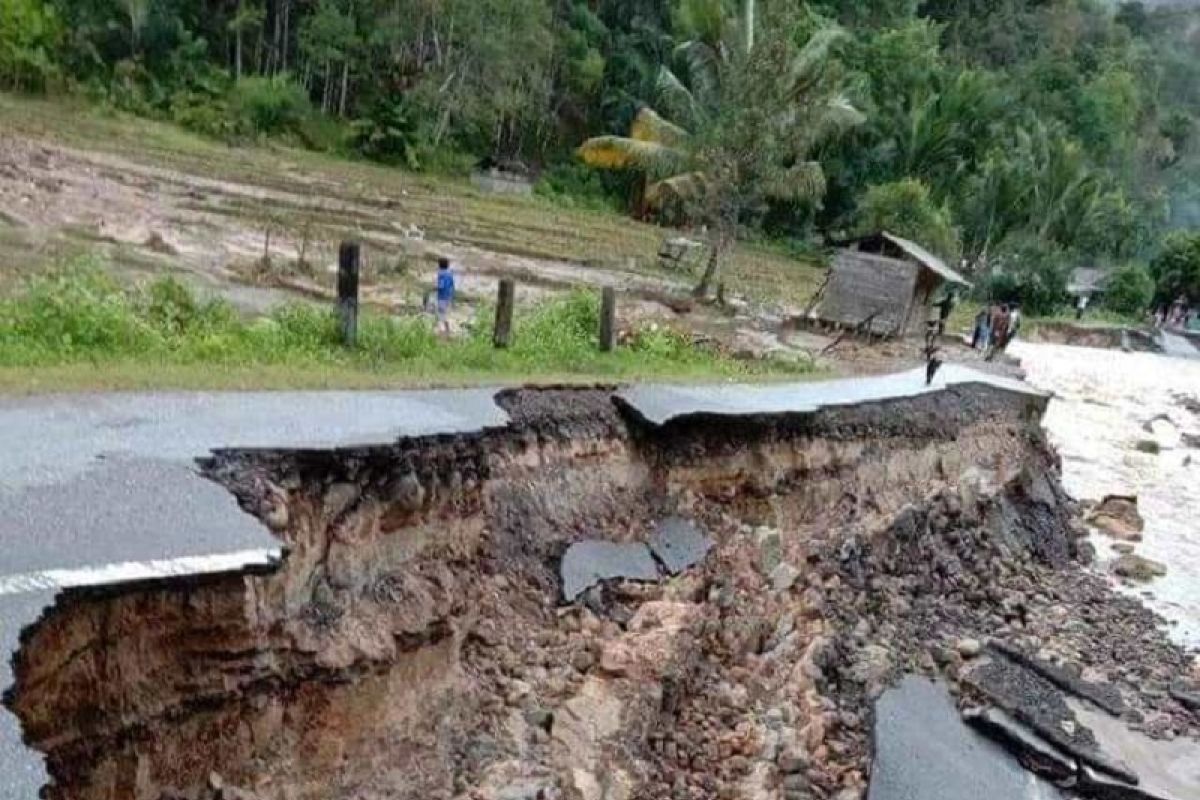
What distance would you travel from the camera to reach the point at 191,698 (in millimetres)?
5258

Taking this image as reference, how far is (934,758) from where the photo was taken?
8.49 metres

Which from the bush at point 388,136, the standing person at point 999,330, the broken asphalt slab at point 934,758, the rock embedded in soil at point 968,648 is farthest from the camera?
the bush at point 388,136

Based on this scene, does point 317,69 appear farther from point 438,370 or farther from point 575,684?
point 575,684

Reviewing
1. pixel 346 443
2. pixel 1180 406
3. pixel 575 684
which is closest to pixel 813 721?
pixel 575 684

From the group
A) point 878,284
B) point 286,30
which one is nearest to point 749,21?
point 878,284

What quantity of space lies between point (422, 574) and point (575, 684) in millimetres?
1355

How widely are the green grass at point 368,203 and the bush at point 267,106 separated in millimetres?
1313

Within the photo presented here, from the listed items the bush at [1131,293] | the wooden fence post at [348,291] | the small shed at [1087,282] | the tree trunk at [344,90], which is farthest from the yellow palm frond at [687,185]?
the bush at [1131,293]

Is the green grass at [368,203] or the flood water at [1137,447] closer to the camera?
the flood water at [1137,447]

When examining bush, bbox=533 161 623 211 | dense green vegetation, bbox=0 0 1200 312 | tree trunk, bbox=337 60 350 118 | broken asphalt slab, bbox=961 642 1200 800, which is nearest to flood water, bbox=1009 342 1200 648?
broken asphalt slab, bbox=961 642 1200 800

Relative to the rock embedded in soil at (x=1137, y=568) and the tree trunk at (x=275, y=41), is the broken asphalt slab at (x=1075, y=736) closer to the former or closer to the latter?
the rock embedded in soil at (x=1137, y=568)

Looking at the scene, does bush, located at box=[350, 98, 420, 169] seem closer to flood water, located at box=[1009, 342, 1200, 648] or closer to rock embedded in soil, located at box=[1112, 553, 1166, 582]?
flood water, located at box=[1009, 342, 1200, 648]

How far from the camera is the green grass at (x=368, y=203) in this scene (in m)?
26.4

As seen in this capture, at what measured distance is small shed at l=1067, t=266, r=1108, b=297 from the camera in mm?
50869
